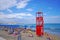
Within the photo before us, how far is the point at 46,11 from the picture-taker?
6.14 ft

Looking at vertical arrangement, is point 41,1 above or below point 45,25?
above

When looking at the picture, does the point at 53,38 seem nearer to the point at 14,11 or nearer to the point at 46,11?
the point at 46,11

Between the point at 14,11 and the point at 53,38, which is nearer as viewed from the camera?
the point at 53,38

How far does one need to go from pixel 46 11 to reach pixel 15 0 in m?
0.49

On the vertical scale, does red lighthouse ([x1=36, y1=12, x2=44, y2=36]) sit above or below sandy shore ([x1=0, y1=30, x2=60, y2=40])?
above

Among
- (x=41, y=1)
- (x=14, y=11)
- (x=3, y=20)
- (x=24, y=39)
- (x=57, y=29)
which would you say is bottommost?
(x=24, y=39)

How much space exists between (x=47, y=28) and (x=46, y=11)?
244mm

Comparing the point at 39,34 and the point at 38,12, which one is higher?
the point at 38,12

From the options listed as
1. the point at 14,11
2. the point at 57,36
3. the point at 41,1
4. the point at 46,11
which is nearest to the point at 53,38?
the point at 57,36

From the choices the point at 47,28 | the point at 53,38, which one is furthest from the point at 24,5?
the point at 53,38

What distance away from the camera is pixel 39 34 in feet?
6.07

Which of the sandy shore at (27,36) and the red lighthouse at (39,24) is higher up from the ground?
the red lighthouse at (39,24)

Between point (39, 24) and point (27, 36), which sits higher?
point (39, 24)

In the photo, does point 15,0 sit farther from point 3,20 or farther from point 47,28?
point 47,28
